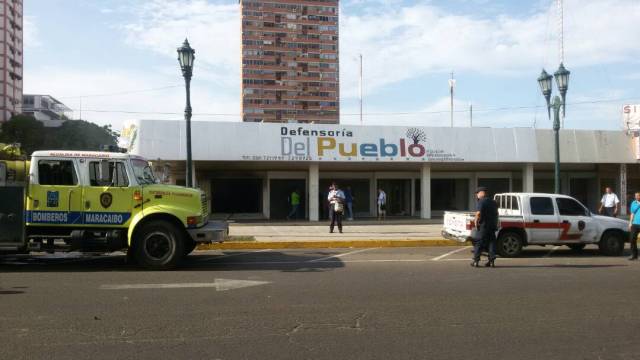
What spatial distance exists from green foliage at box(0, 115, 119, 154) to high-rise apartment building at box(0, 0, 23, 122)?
4033 cm

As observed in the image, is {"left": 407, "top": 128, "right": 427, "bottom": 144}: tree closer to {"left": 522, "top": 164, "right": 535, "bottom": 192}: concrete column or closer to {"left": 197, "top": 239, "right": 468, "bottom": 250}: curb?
{"left": 522, "top": 164, "right": 535, "bottom": 192}: concrete column

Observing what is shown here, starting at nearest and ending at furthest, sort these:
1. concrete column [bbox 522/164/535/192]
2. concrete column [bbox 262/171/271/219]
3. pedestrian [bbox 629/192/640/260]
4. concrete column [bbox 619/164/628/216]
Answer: pedestrian [bbox 629/192/640/260]
concrete column [bbox 522/164/535/192]
concrete column [bbox 262/171/271/219]
concrete column [bbox 619/164/628/216]

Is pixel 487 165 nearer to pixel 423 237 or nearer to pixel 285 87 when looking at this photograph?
pixel 423 237

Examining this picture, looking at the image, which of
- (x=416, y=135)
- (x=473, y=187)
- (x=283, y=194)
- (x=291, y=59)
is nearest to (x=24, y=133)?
(x=283, y=194)

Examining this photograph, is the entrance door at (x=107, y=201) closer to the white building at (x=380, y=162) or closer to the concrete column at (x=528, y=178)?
the white building at (x=380, y=162)

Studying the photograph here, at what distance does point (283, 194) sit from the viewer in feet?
87.2

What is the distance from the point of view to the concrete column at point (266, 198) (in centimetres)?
2611

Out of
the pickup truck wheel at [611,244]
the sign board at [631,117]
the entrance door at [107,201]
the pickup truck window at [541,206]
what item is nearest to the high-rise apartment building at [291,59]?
the sign board at [631,117]

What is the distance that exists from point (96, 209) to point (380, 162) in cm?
1542

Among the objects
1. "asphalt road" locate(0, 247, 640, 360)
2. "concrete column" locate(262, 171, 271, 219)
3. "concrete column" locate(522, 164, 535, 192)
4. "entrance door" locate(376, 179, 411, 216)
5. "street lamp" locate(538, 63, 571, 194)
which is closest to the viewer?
"asphalt road" locate(0, 247, 640, 360)

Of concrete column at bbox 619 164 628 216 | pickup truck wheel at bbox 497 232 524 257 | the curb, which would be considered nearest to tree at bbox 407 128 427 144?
the curb

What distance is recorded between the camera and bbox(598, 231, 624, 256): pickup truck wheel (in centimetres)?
1424

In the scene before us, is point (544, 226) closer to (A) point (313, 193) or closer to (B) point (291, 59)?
(A) point (313, 193)

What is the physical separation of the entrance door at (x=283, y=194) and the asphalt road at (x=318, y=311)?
14.2 m
